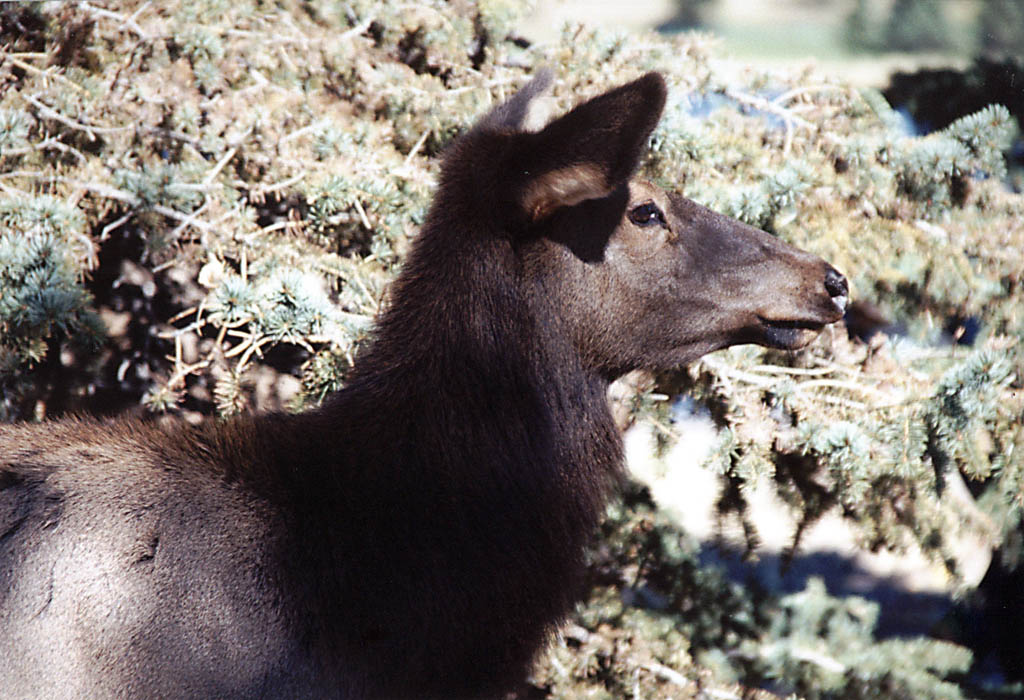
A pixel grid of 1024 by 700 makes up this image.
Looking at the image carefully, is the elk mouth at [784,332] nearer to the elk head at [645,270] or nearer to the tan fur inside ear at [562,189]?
the elk head at [645,270]

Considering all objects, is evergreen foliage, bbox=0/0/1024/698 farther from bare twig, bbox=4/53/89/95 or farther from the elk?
the elk

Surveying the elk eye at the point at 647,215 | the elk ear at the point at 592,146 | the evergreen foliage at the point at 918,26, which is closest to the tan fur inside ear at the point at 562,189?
the elk ear at the point at 592,146

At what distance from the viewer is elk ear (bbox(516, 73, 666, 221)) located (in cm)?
191

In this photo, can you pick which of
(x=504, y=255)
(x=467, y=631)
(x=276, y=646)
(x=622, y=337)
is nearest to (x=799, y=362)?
(x=622, y=337)

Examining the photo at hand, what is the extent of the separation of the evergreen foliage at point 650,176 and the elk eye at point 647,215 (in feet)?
2.66

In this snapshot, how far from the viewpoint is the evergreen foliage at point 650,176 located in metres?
2.93

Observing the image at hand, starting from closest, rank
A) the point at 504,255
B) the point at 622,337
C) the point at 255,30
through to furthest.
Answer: the point at 504,255
the point at 622,337
the point at 255,30

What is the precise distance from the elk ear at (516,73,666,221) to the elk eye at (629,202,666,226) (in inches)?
11.8

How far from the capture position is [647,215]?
240 cm

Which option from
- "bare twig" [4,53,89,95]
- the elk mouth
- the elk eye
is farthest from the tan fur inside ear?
"bare twig" [4,53,89,95]

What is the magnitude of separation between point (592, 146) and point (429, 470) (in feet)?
2.95

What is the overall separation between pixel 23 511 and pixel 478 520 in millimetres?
1079

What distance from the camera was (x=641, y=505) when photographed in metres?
3.77

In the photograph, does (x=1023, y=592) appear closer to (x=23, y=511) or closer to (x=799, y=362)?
(x=799, y=362)
